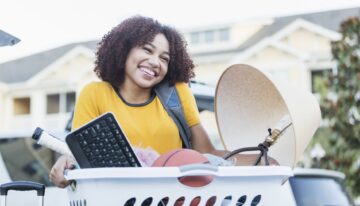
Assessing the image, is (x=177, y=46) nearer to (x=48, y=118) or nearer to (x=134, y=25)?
(x=134, y=25)

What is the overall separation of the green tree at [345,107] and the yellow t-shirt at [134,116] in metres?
11.3

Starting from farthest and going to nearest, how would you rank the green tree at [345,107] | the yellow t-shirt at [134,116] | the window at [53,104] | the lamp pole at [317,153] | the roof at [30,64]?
the roof at [30,64]
the window at [53,104]
the lamp pole at [317,153]
the green tree at [345,107]
the yellow t-shirt at [134,116]

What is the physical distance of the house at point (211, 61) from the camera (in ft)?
91.5

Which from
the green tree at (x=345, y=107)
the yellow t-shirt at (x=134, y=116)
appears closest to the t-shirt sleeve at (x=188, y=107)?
the yellow t-shirt at (x=134, y=116)

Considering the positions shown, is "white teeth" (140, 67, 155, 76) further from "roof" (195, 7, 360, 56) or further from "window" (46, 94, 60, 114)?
"window" (46, 94, 60, 114)

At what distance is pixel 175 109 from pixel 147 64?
24 cm

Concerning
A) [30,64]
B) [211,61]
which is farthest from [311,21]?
[30,64]

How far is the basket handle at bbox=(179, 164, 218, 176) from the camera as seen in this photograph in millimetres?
2174

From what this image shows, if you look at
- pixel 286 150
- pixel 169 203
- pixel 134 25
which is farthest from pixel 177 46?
pixel 169 203

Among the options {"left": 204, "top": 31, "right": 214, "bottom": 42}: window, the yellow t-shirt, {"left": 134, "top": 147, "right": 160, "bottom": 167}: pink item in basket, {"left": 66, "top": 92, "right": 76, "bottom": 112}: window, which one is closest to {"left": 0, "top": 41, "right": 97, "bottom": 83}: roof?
{"left": 66, "top": 92, "right": 76, "bottom": 112}: window

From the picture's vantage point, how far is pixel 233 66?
9.45 ft

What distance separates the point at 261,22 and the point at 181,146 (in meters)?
30.0

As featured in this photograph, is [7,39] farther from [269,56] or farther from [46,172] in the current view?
[269,56]

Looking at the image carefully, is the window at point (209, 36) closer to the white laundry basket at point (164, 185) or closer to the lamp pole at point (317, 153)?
the lamp pole at point (317, 153)
